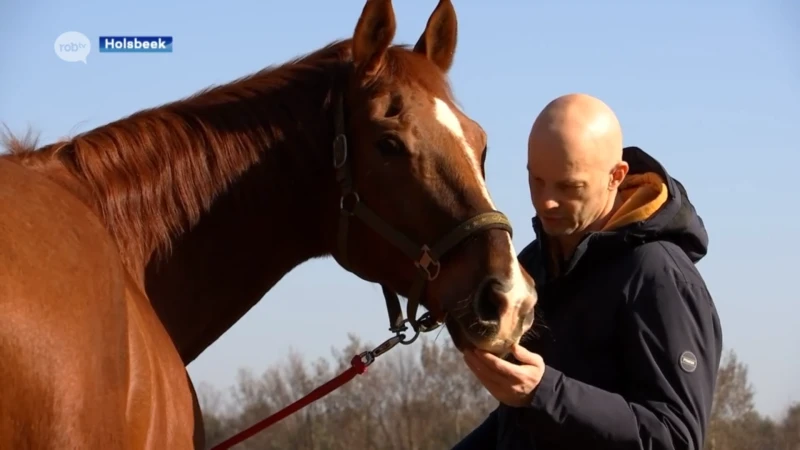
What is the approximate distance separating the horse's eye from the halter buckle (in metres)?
0.38

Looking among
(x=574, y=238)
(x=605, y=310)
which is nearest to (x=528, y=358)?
(x=605, y=310)

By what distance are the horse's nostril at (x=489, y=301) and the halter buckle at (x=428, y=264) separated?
285 millimetres

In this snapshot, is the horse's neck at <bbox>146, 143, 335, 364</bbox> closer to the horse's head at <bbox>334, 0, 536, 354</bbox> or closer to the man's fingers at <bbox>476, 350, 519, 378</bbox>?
the horse's head at <bbox>334, 0, 536, 354</bbox>

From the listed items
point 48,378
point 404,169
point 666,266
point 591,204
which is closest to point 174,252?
point 404,169

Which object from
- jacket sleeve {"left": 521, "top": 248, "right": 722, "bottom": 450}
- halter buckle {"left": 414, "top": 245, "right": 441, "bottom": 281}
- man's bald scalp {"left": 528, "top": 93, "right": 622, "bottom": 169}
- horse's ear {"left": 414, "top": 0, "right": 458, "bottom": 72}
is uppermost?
horse's ear {"left": 414, "top": 0, "right": 458, "bottom": 72}

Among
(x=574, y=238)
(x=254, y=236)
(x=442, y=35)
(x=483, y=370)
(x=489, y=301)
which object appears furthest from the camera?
(x=442, y=35)

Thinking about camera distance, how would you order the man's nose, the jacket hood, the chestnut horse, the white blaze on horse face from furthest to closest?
the man's nose → the jacket hood → the white blaze on horse face → the chestnut horse

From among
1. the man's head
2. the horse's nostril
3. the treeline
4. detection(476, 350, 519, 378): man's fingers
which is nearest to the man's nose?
the man's head

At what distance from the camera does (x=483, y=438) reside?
4477mm

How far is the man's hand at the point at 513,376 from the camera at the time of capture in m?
3.37

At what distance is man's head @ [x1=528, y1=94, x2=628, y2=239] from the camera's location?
3.74 m

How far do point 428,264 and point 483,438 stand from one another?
997 millimetres

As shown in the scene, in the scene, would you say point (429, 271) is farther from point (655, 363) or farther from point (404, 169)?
point (655, 363)

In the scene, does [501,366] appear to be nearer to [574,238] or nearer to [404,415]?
[574,238]
